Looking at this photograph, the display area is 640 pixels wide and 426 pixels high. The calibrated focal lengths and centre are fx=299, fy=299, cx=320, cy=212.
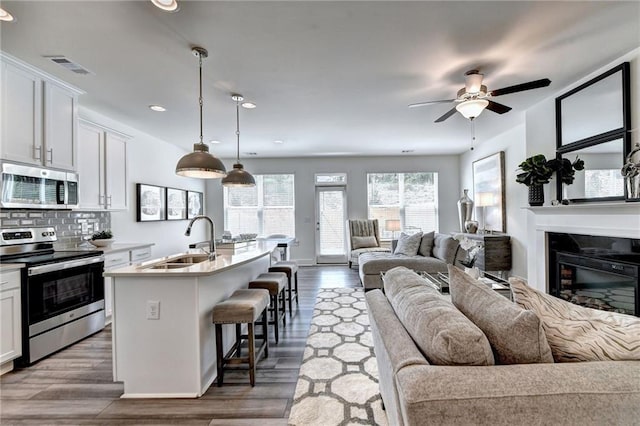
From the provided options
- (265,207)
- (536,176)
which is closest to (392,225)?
(265,207)

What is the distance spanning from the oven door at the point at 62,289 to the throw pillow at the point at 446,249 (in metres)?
4.41

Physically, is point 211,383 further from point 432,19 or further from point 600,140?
point 600,140

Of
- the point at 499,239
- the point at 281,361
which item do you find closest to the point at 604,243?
the point at 499,239

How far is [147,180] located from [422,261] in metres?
4.59

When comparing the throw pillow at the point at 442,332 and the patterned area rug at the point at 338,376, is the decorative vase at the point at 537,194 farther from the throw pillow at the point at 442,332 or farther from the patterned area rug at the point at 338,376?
the throw pillow at the point at 442,332

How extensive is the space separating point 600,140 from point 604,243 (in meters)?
1.01

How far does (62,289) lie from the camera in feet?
9.33

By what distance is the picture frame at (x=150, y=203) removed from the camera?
4625 mm

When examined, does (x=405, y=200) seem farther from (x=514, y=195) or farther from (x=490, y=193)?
(x=514, y=195)

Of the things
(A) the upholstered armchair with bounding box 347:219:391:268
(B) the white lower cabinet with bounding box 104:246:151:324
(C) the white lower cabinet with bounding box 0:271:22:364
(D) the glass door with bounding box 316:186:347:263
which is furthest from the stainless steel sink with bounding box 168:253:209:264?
(D) the glass door with bounding box 316:186:347:263

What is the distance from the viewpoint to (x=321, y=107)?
12.5 feet

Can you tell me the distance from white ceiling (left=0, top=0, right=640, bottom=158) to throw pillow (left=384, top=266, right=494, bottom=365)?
6.11ft

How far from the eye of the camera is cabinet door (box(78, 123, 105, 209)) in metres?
3.53

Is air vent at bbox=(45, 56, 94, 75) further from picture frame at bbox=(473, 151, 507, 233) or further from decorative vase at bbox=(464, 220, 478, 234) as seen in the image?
decorative vase at bbox=(464, 220, 478, 234)
